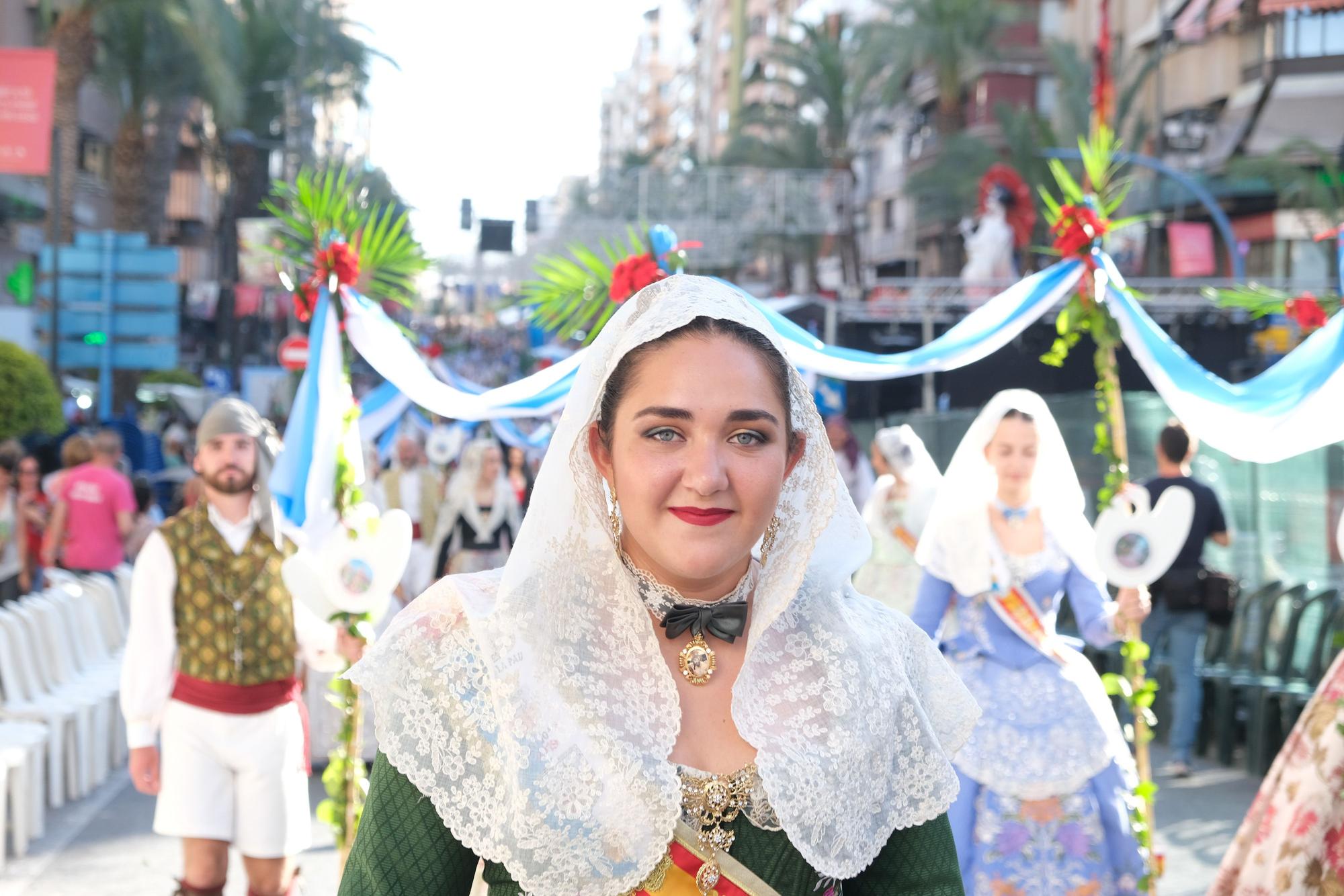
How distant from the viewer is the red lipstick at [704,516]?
88.9 inches

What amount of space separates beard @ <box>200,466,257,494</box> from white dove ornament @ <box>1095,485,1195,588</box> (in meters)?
3.24

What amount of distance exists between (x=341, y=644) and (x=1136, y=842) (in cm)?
298

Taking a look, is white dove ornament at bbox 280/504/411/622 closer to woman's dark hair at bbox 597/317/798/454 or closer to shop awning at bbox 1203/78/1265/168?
woman's dark hair at bbox 597/317/798/454

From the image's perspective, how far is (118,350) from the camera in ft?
59.8

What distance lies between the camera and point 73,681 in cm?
938

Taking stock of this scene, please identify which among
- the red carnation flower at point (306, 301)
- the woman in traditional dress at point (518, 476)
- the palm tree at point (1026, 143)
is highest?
the palm tree at point (1026, 143)

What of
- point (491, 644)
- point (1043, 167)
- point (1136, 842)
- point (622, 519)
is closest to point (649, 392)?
point (622, 519)

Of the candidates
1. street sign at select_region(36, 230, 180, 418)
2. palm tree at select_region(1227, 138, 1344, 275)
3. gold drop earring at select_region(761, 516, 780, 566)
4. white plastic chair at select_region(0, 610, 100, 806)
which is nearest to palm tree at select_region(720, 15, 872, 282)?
palm tree at select_region(1227, 138, 1344, 275)

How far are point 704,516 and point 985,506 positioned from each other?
4.13 metres

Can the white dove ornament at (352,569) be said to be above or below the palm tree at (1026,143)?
below

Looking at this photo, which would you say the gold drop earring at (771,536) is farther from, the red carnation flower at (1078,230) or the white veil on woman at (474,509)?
the white veil on woman at (474,509)

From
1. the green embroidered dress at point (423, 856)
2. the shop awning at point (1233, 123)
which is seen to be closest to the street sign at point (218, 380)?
the shop awning at point (1233, 123)

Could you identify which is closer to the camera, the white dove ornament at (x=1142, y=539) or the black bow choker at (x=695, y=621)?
the black bow choker at (x=695, y=621)

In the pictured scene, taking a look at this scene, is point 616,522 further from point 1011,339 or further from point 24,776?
point 24,776
